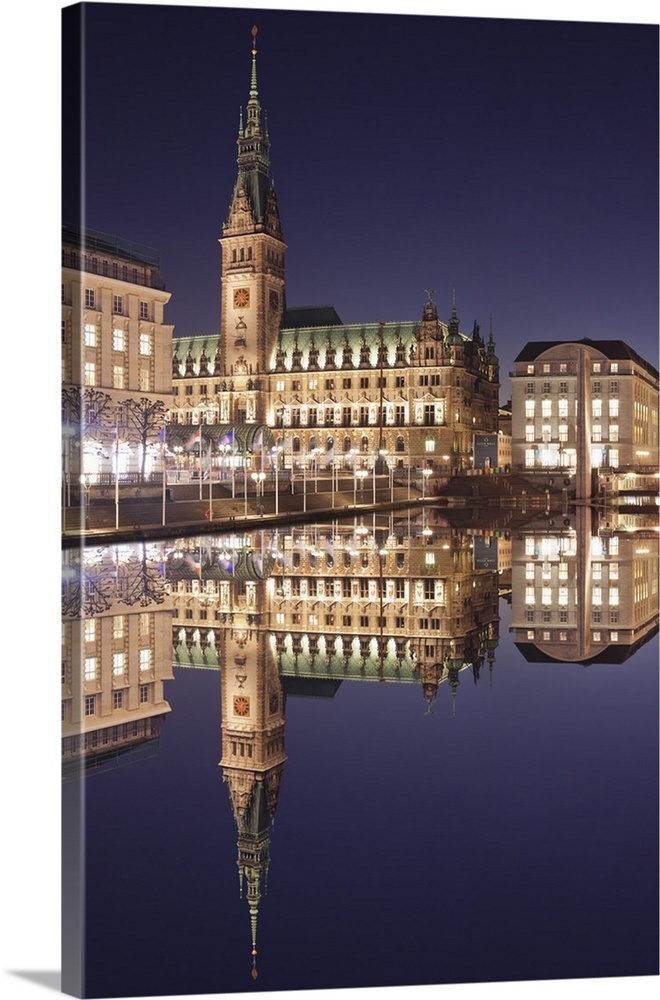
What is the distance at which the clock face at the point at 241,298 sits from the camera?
78.3m

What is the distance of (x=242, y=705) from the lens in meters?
7.70

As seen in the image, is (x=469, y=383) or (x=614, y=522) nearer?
(x=614, y=522)

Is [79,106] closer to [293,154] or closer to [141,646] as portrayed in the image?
[293,154]

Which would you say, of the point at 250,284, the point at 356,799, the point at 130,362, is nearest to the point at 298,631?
the point at 356,799

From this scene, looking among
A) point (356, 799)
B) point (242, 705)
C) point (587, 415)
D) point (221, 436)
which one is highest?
point (221, 436)

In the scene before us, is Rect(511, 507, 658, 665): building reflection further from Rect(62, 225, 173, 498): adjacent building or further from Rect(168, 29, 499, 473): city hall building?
Rect(168, 29, 499, 473): city hall building

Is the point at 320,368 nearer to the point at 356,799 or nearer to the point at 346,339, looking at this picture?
the point at 346,339

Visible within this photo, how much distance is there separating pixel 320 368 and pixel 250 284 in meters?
7.94

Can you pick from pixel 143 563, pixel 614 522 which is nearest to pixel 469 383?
pixel 614 522

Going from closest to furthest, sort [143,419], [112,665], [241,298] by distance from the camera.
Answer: [112,665], [143,419], [241,298]

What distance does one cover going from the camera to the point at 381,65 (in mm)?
7113

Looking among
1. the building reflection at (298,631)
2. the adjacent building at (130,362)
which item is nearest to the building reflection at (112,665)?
the building reflection at (298,631)

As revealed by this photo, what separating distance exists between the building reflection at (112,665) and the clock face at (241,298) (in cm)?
6502

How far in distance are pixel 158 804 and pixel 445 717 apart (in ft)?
8.97
